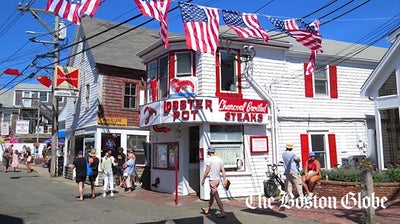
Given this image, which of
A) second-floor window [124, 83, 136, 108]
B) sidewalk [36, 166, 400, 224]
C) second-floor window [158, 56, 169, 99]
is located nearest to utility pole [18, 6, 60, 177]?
second-floor window [124, 83, 136, 108]

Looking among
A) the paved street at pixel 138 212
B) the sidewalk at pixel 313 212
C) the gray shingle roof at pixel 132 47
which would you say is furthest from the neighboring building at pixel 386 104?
the paved street at pixel 138 212

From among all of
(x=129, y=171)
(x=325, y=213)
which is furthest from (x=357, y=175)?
(x=129, y=171)

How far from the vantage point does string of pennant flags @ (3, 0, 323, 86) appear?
9.99 m

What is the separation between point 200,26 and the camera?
11.2 meters

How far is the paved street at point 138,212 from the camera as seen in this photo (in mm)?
9820

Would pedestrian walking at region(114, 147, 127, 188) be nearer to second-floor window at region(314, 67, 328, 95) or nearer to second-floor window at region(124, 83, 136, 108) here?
second-floor window at region(124, 83, 136, 108)

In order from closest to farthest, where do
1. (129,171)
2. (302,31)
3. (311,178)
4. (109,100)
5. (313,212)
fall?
1. (313,212)
2. (311,178)
3. (302,31)
4. (129,171)
5. (109,100)

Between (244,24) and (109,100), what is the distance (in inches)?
426

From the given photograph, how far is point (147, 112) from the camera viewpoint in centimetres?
1563

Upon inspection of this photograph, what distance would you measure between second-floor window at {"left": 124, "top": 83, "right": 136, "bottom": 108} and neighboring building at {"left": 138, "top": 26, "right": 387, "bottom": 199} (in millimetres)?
4772

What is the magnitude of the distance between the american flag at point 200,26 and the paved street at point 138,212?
4.54m

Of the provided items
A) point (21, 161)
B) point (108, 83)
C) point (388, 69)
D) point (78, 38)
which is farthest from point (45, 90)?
point (388, 69)

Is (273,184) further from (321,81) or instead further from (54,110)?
(54,110)

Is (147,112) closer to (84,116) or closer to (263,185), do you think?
(263,185)
